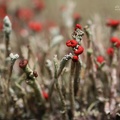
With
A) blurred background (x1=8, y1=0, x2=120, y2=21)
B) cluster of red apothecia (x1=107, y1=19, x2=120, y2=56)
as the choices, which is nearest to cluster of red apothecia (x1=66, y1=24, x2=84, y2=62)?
cluster of red apothecia (x1=107, y1=19, x2=120, y2=56)

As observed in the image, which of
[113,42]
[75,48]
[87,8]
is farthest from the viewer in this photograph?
[87,8]

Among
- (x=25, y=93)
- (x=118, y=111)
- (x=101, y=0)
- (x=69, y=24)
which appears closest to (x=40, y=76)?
(x=25, y=93)

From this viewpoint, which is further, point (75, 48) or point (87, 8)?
point (87, 8)

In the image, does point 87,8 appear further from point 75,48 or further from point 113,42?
point 75,48

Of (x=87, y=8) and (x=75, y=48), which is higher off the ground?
(x=87, y=8)

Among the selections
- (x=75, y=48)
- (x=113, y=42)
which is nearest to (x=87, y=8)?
(x=113, y=42)

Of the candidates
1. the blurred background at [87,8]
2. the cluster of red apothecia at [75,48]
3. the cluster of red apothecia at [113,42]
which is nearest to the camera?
the cluster of red apothecia at [75,48]

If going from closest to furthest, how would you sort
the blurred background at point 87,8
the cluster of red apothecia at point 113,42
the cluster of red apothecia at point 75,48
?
1. the cluster of red apothecia at point 75,48
2. the cluster of red apothecia at point 113,42
3. the blurred background at point 87,8

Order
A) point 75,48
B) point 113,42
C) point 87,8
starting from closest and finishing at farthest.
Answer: point 75,48 < point 113,42 < point 87,8

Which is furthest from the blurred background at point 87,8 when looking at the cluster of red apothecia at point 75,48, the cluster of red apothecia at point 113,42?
the cluster of red apothecia at point 75,48

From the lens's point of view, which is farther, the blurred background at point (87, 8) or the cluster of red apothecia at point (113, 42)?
the blurred background at point (87, 8)

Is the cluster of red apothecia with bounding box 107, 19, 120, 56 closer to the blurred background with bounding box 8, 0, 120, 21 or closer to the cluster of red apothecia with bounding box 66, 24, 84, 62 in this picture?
the cluster of red apothecia with bounding box 66, 24, 84, 62

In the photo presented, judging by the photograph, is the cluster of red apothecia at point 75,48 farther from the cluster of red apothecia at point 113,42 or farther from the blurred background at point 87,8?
the blurred background at point 87,8
